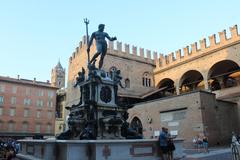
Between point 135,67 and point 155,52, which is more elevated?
point 155,52

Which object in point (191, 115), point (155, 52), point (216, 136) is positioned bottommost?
point (216, 136)

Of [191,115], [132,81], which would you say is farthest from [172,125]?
[132,81]

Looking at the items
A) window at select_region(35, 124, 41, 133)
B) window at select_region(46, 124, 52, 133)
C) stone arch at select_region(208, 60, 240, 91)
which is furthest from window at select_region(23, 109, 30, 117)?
stone arch at select_region(208, 60, 240, 91)

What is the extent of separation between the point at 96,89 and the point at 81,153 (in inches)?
107

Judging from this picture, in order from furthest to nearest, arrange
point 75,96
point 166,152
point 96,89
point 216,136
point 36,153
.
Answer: point 75,96
point 216,136
point 96,89
point 36,153
point 166,152

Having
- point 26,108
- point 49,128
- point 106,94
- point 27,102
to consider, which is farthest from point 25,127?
point 106,94

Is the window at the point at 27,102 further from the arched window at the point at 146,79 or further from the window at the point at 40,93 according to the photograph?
the arched window at the point at 146,79

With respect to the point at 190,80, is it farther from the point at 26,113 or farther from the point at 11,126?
the point at 11,126

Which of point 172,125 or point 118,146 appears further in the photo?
point 172,125

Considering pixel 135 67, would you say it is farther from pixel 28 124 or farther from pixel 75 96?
pixel 28 124

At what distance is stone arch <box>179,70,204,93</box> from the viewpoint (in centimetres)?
2809

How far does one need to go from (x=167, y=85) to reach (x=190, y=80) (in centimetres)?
329

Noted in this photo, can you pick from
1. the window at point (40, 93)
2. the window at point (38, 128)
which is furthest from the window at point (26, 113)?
the window at point (40, 93)

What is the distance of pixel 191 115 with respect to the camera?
57.0 ft
